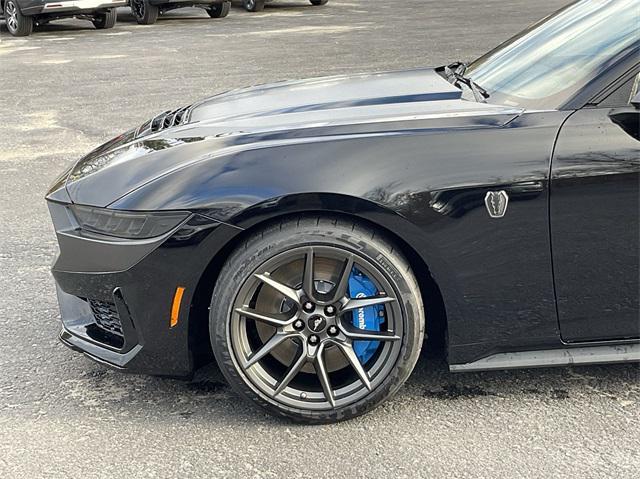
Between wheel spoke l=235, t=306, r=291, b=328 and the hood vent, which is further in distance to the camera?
the hood vent

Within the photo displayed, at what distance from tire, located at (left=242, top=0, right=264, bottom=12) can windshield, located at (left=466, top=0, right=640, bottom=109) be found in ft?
50.5

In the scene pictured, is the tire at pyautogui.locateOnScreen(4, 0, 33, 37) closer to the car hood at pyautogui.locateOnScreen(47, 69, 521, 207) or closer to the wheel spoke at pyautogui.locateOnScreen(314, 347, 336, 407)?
the car hood at pyautogui.locateOnScreen(47, 69, 521, 207)

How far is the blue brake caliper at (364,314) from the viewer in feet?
9.72

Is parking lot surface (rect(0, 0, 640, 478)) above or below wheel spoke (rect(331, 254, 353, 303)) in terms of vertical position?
below

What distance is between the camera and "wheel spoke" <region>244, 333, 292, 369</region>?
2.97 m

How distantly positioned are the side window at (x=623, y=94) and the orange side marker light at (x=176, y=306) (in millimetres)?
1620

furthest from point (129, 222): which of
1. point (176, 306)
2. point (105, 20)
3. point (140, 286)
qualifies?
point (105, 20)

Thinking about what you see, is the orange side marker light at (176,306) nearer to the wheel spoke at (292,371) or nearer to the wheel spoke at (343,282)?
the wheel spoke at (292,371)

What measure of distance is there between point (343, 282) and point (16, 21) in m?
13.9

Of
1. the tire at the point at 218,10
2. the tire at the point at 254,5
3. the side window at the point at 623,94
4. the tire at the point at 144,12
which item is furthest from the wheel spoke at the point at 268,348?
the tire at the point at 254,5

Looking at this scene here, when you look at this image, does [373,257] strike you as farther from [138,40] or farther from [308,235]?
[138,40]

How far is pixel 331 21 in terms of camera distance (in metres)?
16.4

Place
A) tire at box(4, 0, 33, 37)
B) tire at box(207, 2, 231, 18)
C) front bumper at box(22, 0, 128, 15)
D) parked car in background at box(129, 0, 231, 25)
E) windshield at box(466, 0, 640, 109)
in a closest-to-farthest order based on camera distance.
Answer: windshield at box(466, 0, 640, 109)
front bumper at box(22, 0, 128, 15)
tire at box(4, 0, 33, 37)
parked car in background at box(129, 0, 231, 25)
tire at box(207, 2, 231, 18)

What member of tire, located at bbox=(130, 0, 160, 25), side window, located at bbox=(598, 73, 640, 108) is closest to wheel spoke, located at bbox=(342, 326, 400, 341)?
side window, located at bbox=(598, 73, 640, 108)
